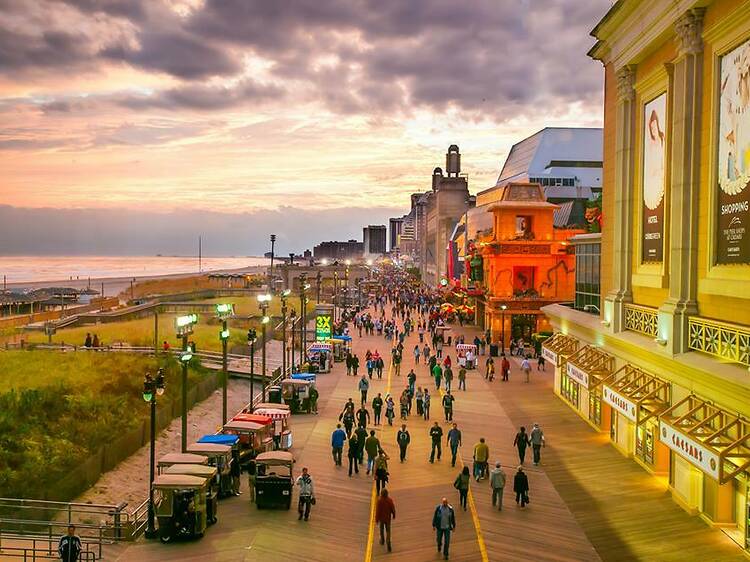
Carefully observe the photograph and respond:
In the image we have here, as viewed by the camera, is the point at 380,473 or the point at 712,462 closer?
the point at 712,462

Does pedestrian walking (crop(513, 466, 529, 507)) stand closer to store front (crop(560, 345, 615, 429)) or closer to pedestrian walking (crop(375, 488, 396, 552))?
pedestrian walking (crop(375, 488, 396, 552))

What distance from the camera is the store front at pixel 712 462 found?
13664 mm

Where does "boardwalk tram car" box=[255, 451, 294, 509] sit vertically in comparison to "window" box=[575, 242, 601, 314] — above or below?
below

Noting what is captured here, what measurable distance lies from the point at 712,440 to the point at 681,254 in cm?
581

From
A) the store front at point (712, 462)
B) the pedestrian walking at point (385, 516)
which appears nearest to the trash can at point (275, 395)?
the pedestrian walking at point (385, 516)

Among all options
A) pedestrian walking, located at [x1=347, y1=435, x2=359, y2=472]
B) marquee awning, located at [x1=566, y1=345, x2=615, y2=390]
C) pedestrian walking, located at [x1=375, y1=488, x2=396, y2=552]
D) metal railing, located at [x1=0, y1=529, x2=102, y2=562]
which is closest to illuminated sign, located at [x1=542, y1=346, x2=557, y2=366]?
marquee awning, located at [x1=566, y1=345, x2=615, y2=390]

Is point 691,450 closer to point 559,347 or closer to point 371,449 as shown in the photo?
point 371,449

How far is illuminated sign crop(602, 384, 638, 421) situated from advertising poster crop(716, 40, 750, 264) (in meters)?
4.71

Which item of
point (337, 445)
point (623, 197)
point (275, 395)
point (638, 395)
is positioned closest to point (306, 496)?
point (337, 445)

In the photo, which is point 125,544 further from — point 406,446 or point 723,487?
point 723,487

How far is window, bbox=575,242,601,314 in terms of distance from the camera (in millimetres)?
31625

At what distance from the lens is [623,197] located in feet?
81.1

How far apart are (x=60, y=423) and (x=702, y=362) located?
23.6 meters

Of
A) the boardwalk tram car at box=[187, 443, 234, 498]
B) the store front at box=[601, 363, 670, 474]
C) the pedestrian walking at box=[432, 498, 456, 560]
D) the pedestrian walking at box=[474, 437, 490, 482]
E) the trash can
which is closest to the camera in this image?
the pedestrian walking at box=[432, 498, 456, 560]
